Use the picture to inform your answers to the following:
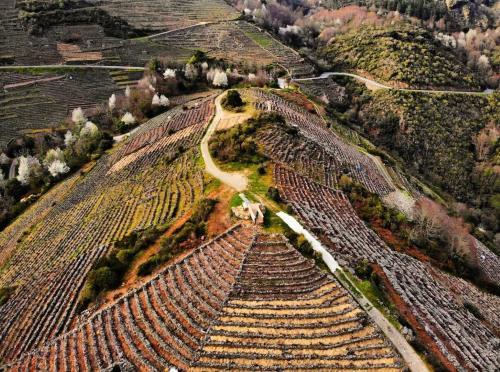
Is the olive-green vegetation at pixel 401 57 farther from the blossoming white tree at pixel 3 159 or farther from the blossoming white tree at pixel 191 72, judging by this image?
the blossoming white tree at pixel 3 159

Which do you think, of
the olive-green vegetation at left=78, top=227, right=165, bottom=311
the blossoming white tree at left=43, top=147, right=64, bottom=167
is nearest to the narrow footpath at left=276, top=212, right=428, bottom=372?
the olive-green vegetation at left=78, top=227, right=165, bottom=311

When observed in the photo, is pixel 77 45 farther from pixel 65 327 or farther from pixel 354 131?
pixel 65 327

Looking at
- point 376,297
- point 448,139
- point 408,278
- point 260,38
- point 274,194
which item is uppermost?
point 274,194

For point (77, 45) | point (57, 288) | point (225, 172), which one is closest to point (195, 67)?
point (77, 45)

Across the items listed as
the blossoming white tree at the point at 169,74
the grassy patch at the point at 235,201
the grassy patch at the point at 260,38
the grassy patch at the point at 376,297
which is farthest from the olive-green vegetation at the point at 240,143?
the grassy patch at the point at 260,38

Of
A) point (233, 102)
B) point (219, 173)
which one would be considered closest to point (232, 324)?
point (219, 173)

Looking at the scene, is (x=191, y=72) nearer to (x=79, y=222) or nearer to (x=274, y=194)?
(x=79, y=222)
